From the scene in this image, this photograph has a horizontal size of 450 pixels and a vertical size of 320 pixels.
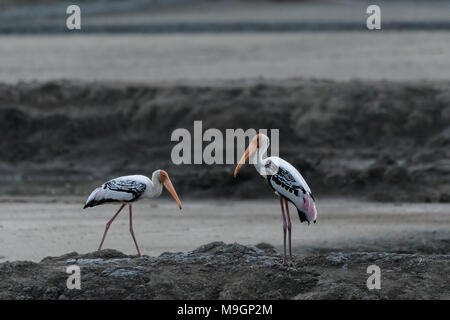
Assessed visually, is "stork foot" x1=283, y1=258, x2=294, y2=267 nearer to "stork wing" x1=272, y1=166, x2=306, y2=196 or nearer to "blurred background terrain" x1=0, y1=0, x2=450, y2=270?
"stork wing" x1=272, y1=166, x2=306, y2=196

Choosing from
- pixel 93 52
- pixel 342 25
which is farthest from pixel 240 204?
pixel 342 25

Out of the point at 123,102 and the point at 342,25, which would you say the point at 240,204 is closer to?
the point at 123,102

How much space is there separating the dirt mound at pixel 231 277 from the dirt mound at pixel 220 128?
25.6 ft

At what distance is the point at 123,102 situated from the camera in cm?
2484

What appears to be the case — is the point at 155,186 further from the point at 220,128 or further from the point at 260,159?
the point at 220,128

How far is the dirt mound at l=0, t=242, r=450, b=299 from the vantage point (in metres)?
12.0

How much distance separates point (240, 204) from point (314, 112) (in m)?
4.50

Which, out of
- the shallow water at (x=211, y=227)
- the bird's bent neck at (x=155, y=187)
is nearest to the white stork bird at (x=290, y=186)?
the bird's bent neck at (x=155, y=187)

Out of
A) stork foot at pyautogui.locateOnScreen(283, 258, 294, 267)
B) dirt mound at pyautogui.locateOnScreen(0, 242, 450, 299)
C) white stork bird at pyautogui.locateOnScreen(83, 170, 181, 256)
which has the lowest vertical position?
dirt mound at pyautogui.locateOnScreen(0, 242, 450, 299)

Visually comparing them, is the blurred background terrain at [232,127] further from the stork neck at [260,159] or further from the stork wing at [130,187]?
the stork wing at [130,187]

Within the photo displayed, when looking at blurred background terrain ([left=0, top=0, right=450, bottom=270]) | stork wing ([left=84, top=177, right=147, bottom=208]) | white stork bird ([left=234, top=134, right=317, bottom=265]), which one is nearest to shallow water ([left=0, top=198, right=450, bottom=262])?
blurred background terrain ([left=0, top=0, right=450, bottom=270])

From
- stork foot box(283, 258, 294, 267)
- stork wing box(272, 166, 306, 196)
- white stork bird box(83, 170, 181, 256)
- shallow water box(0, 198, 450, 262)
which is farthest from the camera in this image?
shallow water box(0, 198, 450, 262)

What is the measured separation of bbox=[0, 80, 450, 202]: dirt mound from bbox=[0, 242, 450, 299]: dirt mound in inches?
307

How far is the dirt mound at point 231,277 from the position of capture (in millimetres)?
12016
